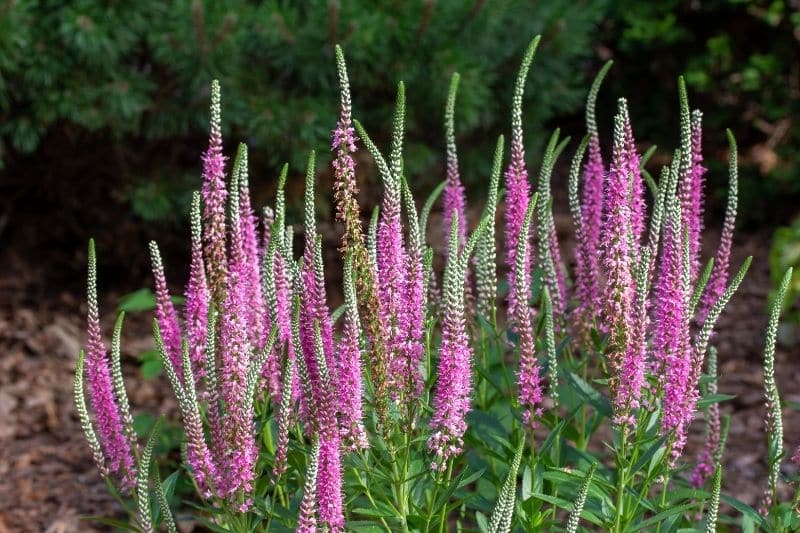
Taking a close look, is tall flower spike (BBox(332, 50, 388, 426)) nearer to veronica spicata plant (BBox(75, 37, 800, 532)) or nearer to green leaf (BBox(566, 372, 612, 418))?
veronica spicata plant (BBox(75, 37, 800, 532))

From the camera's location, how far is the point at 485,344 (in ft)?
11.5

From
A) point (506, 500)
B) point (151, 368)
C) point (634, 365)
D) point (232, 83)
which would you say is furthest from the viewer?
point (232, 83)

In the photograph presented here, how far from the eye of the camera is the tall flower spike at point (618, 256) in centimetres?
258

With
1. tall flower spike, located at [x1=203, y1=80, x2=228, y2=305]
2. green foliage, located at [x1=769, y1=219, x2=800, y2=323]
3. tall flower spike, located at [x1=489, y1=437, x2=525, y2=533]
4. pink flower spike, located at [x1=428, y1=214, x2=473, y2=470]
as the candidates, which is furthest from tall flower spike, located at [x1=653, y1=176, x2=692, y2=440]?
green foliage, located at [x1=769, y1=219, x2=800, y2=323]

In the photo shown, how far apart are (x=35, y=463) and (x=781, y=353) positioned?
4.39 meters

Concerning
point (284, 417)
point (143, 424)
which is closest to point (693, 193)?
point (284, 417)

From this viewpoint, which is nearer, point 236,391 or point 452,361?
point 452,361

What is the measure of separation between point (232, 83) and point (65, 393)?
205 cm

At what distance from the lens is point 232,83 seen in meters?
5.48

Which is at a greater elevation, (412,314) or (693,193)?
(693,193)

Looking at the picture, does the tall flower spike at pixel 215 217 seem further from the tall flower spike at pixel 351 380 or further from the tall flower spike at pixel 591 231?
the tall flower spike at pixel 591 231

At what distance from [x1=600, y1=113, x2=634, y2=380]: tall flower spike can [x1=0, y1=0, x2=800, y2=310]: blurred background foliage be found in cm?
296

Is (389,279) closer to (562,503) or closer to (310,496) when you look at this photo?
(310,496)

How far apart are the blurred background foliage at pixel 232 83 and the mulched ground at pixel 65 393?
55cm
